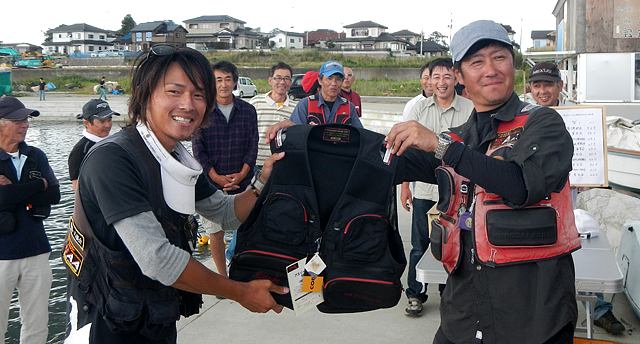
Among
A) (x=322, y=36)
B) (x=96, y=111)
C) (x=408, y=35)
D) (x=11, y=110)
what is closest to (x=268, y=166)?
(x=11, y=110)

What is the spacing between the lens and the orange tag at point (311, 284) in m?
2.56

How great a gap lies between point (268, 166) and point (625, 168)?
6.94 metres

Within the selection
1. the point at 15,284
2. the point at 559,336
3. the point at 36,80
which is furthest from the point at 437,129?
the point at 36,80

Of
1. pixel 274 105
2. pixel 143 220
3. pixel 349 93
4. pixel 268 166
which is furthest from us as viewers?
pixel 349 93

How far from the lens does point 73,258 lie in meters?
2.19

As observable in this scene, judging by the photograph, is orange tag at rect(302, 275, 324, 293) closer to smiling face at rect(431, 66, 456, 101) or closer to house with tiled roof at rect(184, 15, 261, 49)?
smiling face at rect(431, 66, 456, 101)

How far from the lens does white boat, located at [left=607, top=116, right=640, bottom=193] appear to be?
7598 millimetres

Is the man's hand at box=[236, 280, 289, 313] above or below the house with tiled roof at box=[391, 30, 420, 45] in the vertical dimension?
below

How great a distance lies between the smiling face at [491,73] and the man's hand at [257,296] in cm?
134

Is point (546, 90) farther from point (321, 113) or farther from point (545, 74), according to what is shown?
point (321, 113)

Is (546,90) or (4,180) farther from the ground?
(546,90)

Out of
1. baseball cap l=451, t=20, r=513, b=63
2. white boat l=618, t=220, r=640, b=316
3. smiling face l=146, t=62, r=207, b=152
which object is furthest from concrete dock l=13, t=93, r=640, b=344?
baseball cap l=451, t=20, r=513, b=63

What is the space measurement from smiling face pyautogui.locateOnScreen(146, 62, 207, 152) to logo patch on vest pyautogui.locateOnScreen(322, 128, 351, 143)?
0.71 metres

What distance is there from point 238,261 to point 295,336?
1.88m
